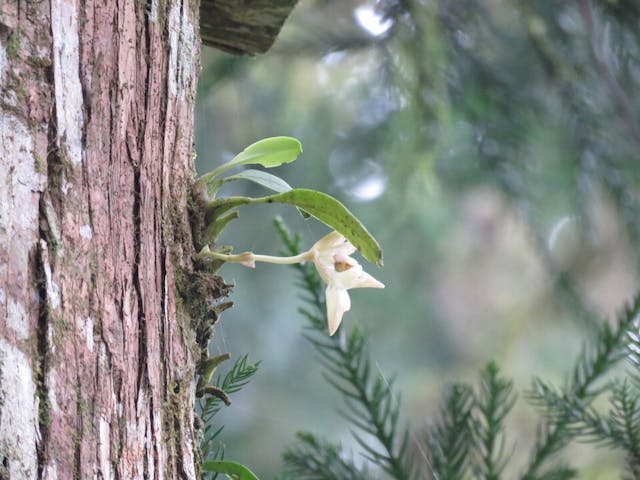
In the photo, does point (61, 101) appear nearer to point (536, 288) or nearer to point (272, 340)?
point (272, 340)

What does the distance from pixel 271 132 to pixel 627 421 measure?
7.40 feet


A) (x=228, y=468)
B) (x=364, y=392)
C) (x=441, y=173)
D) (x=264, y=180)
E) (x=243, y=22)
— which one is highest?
(x=441, y=173)

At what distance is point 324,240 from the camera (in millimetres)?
756

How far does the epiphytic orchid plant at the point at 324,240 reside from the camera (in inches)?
27.9

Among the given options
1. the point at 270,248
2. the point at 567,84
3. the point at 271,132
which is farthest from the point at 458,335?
the point at 567,84

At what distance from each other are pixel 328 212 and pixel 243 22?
1.62ft

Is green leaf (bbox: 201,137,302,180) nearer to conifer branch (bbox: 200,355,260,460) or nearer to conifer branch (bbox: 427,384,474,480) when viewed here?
conifer branch (bbox: 200,355,260,460)

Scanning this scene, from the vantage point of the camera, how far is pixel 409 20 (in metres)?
1.67

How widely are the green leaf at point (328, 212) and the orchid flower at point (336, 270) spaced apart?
31mm

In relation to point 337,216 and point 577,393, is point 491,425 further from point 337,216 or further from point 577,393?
point 337,216

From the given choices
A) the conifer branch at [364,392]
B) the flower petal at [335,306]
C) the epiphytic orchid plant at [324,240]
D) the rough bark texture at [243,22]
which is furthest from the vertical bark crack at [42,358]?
the rough bark texture at [243,22]

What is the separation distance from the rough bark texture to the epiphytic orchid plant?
359 millimetres

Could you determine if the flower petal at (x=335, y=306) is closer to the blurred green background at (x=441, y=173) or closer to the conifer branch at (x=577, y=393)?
the blurred green background at (x=441, y=173)

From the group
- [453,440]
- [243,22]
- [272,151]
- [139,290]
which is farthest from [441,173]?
[139,290]
